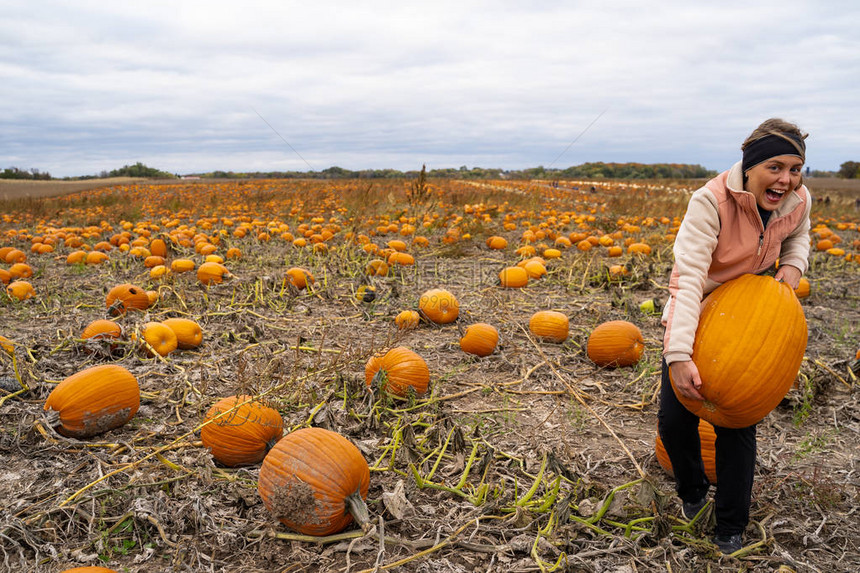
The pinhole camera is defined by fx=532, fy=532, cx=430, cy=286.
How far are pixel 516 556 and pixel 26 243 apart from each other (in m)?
11.4

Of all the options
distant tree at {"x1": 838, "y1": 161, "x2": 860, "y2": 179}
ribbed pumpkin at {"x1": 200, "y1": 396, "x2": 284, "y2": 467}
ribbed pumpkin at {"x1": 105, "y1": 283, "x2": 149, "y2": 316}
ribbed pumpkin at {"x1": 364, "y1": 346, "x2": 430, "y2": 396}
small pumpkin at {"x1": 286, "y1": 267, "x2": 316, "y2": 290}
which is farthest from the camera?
distant tree at {"x1": 838, "y1": 161, "x2": 860, "y2": 179}

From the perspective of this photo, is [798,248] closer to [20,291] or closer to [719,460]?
[719,460]

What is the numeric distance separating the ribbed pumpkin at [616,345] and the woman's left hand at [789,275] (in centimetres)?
191

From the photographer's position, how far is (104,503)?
247 centimetres

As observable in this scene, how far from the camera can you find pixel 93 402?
307 cm

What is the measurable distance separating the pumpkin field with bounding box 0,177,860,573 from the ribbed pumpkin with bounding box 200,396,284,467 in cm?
1

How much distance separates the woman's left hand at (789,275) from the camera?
2428 millimetres

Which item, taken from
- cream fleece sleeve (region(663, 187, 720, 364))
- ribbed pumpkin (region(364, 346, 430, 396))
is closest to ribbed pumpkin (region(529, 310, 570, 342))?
ribbed pumpkin (region(364, 346, 430, 396))

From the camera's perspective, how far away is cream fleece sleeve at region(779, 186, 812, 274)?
2475 millimetres

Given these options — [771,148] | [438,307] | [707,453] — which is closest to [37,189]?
[438,307]

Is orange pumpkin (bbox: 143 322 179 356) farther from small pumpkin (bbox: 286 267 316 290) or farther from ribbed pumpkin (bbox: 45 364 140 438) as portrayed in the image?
small pumpkin (bbox: 286 267 316 290)

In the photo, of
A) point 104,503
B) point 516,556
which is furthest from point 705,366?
point 104,503

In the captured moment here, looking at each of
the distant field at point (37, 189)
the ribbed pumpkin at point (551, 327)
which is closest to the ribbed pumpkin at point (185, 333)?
the ribbed pumpkin at point (551, 327)

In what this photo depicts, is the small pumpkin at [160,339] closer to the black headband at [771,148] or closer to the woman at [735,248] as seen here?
the woman at [735,248]
